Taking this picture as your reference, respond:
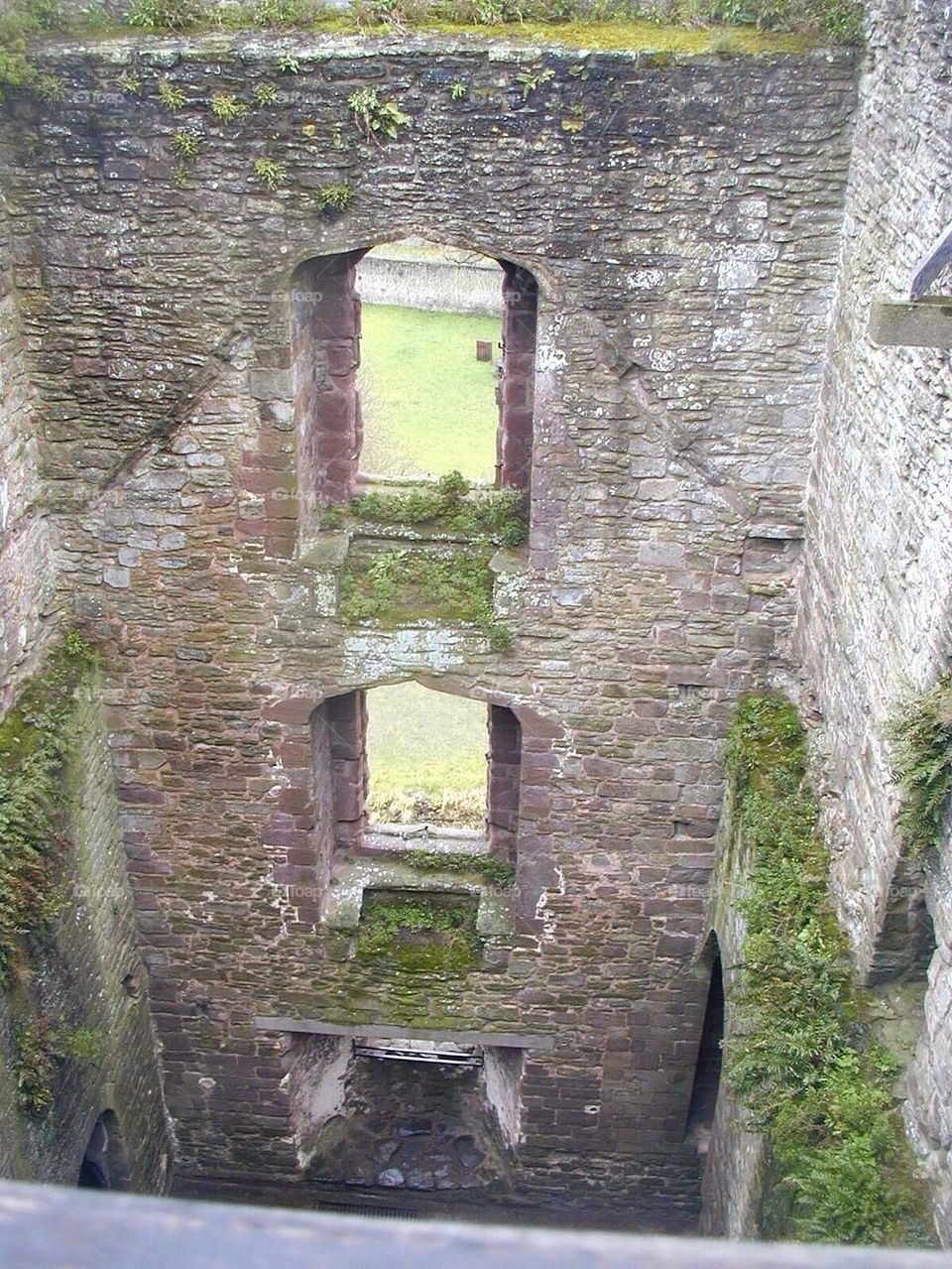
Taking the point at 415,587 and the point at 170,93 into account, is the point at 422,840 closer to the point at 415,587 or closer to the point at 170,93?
the point at 415,587

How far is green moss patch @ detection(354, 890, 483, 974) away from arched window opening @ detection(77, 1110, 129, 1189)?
1851 mm

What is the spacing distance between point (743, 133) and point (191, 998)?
6191 millimetres

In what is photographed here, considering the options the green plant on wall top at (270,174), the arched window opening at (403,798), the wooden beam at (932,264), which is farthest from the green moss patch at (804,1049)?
the green plant on wall top at (270,174)

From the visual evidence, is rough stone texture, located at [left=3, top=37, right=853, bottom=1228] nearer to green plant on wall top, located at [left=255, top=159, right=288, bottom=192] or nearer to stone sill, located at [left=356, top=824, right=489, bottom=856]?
green plant on wall top, located at [left=255, top=159, right=288, bottom=192]

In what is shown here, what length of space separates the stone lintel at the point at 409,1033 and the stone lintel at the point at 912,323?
5477 mm

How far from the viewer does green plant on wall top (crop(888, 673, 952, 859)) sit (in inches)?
171

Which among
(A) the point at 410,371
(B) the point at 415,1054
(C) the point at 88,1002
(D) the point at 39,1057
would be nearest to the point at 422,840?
(B) the point at 415,1054

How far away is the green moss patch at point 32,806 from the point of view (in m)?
6.25

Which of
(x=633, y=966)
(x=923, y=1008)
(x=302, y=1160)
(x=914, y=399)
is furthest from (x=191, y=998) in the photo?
(x=914, y=399)

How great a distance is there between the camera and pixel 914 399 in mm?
4871

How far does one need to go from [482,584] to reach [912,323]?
11.2 ft

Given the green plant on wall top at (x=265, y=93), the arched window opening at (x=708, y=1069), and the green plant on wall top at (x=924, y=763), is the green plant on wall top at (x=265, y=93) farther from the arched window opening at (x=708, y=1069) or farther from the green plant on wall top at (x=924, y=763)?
the arched window opening at (x=708, y=1069)

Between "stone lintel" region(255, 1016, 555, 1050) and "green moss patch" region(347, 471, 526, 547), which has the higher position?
"green moss patch" region(347, 471, 526, 547)

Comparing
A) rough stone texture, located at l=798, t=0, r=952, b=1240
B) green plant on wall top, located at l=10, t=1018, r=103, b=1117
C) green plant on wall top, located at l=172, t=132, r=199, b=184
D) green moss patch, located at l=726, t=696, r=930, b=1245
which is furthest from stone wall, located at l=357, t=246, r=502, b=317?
green plant on wall top, located at l=10, t=1018, r=103, b=1117
